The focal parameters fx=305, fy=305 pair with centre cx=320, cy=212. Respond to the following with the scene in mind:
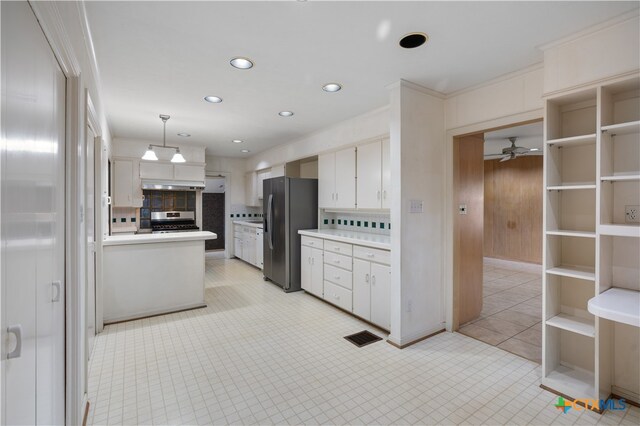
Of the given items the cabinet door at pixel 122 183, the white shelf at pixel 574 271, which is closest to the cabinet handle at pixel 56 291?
the white shelf at pixel 574 271

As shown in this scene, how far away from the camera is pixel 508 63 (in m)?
2.48

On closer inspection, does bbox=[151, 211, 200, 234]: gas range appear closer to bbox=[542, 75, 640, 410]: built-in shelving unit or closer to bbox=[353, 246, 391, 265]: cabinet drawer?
bbox=[353, 246, 391, 265]: cabinet drawer

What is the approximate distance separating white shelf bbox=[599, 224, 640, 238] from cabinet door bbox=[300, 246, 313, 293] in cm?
318

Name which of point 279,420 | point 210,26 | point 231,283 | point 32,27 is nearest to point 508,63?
point 210,26

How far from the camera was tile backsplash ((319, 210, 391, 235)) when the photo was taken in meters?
4.14

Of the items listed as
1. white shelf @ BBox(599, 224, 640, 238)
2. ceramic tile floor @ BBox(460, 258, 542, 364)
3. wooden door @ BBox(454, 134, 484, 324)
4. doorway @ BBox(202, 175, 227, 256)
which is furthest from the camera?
doorway @ BBox(202, 175, 227, 256)

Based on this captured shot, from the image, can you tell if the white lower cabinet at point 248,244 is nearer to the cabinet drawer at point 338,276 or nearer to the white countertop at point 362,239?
the white countertop at point 362,239

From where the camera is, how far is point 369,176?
3811mm

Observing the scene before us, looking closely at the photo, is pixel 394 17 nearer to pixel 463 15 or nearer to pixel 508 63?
pixel 463 15

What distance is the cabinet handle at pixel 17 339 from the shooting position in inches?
34.3

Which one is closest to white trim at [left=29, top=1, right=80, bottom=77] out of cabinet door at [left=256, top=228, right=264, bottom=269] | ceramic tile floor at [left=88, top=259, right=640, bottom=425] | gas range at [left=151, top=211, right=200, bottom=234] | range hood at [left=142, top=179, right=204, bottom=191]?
ceramic tile floor at [left=88, top=259, right=640, bottom=425]

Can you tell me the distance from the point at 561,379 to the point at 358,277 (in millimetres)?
1900

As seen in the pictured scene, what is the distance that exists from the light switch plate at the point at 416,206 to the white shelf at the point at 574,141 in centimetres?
113

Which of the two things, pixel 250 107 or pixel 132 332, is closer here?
pixel 132 332
